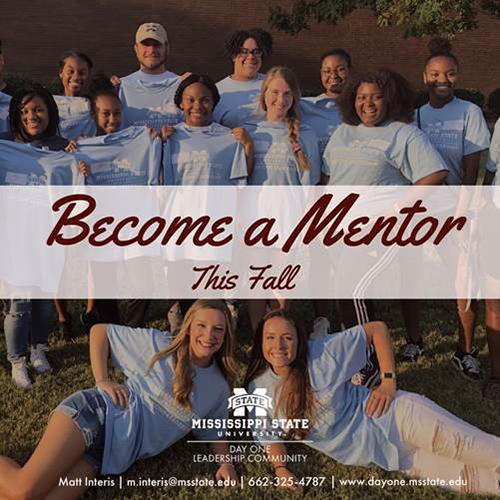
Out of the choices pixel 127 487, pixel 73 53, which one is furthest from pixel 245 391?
pixel 73 53

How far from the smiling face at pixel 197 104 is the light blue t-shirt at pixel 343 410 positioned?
5.42 ft

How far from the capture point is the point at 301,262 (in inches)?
182

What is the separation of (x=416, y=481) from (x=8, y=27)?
18214 mm

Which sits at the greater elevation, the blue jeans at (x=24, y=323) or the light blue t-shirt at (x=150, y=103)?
the light blue t-shirt at (x=150, y=103)

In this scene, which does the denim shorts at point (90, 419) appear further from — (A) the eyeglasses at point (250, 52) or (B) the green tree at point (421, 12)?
(B) the green tree at point (421, 12)

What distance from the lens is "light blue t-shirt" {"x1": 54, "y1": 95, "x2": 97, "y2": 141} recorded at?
4.60 meters

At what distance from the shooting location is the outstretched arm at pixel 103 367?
124 inches

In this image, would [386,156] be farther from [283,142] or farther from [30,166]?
[30,166]

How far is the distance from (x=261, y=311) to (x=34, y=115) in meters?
1.89

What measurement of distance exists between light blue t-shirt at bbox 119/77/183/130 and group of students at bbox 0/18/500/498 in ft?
0.04

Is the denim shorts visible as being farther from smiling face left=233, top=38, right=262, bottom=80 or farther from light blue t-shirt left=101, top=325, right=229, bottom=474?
smiling face left=233, top=38, right=262, bottom=80

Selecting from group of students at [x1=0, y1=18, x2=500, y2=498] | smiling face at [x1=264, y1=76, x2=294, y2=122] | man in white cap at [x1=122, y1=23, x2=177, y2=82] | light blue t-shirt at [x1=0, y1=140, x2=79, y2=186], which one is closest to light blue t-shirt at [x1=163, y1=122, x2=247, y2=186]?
group of students at [x1=0, y1=18, x2=500, y2=498]

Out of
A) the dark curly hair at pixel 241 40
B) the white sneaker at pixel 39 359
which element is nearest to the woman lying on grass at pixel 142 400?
the white sneaker at pixel 39 359

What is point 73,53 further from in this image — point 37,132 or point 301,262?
point 301,262
